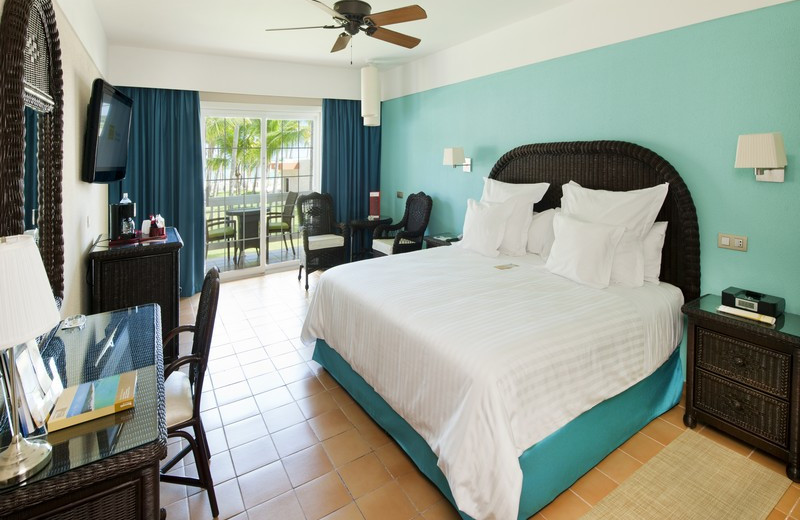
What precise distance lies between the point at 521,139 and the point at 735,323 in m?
2.46

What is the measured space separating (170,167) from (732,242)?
5.48 meters

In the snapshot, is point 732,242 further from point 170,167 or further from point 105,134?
point 170,167

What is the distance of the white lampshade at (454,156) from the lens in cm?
468

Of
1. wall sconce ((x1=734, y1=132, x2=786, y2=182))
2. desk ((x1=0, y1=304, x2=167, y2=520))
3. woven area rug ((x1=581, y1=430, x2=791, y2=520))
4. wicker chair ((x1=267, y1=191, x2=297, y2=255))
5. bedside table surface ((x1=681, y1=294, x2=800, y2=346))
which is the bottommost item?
woven area rug ((x1=581, y1=430, x2=791, y2=520))

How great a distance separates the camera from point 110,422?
1268 mm

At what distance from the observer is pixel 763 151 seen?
7.87 feet

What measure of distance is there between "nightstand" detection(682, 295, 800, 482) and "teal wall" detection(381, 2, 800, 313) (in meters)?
0.46

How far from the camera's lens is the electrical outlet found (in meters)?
2.71

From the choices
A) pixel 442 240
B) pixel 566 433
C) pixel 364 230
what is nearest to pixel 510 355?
pixel 566 433

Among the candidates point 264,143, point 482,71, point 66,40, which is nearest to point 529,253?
point 482,71

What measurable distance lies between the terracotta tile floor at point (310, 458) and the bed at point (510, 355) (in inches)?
3.6

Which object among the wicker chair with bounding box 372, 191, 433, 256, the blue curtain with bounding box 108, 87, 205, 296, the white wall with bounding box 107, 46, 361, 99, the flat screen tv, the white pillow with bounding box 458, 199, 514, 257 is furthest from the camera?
the wicker chair with bounding box 372, 191, 433, 256

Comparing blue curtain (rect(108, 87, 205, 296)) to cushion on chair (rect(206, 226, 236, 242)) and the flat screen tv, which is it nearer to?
cushion on chair (rect(206, 226, 236, 242))

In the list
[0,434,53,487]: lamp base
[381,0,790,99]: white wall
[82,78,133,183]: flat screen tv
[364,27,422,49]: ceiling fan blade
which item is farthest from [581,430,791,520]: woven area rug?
[82,78,133,183]: flat screen tv
